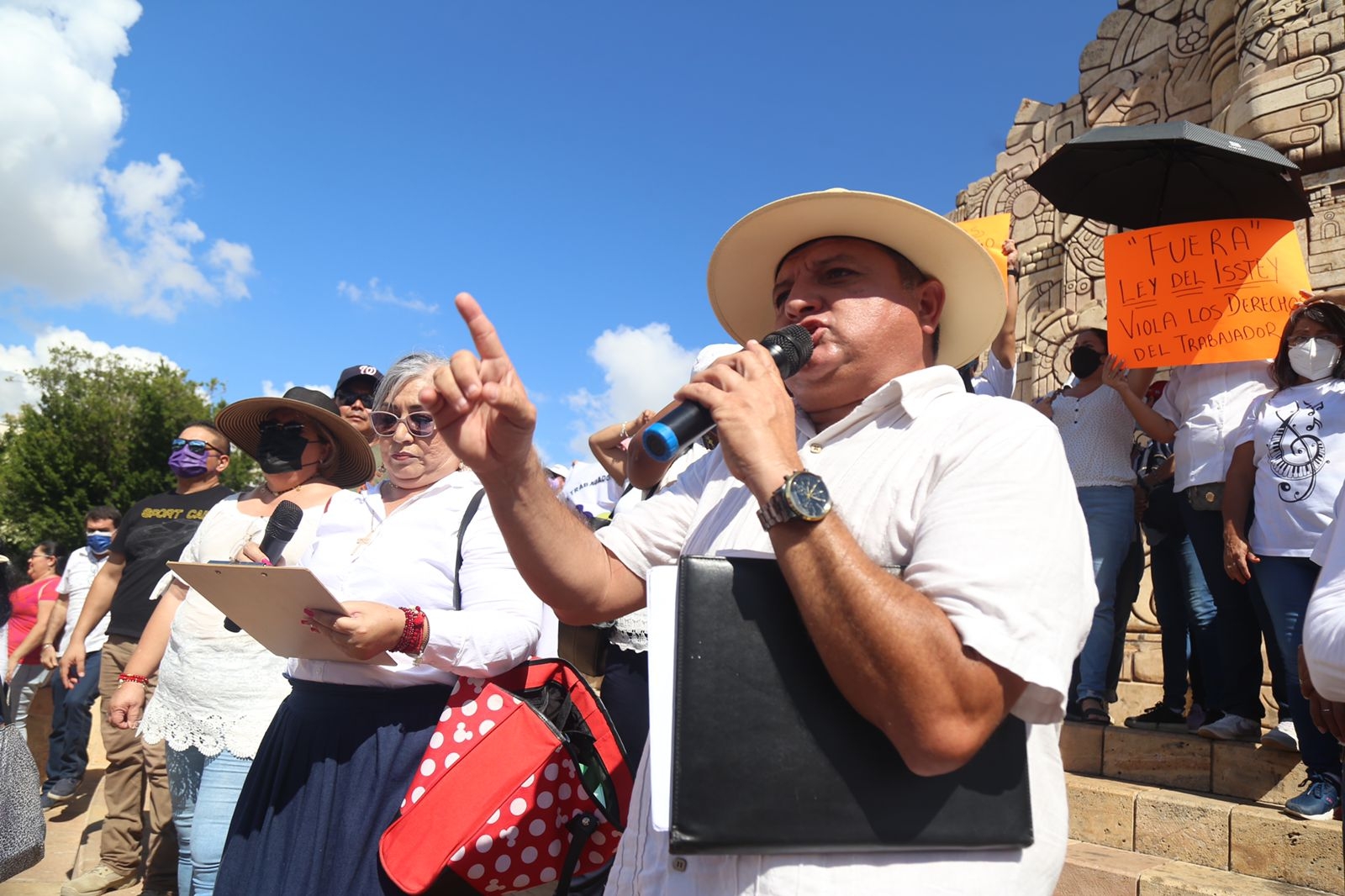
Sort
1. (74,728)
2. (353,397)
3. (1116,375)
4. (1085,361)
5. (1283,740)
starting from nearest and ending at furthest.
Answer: (1283,740)
(353,397)
(1116,375)
(1085,361)
(74,728)

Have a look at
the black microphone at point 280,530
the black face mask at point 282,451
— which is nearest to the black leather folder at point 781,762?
the black microphone at point 280,530

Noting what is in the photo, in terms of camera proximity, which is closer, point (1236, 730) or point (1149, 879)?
point (1149, 879)

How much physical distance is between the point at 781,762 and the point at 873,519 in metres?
0.39

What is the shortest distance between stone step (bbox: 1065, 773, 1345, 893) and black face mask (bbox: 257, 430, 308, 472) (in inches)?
136

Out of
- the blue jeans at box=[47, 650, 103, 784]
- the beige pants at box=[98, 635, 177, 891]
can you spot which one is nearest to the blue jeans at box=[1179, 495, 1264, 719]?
the beige pants at box=[98, 635, 177, 891]

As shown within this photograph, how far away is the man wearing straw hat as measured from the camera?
123cm

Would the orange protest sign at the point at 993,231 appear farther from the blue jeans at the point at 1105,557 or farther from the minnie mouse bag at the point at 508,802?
the minnie mouse bag at the point at 508,802

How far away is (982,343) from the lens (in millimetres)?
2057

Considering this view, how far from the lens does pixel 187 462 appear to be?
4996 millimetres

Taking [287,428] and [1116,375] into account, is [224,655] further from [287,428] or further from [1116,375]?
[1116,375]

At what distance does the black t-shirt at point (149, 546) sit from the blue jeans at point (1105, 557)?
4512 mm

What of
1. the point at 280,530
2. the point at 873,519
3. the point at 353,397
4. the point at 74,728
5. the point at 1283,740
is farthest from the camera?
the point at 74,728

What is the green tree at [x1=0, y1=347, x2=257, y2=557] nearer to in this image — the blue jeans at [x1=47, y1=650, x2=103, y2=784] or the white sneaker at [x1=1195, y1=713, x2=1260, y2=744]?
the blue jeans at [x1=47, y1=650, x2=103, y2=784]

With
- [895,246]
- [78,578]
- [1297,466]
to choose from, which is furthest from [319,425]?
[78,578]
